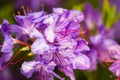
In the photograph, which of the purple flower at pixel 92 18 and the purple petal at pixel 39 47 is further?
the purple flower at pixel 92 18

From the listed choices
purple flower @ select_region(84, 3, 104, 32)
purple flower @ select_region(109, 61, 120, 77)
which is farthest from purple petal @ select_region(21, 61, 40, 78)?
purple flower @ select_region(84, 3, 104, 32)

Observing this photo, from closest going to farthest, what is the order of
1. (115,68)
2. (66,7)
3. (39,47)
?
(39,47) < (115,68) < (66,7)

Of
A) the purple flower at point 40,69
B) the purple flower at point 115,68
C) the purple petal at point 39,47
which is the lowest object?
the purple flower at point 115,68

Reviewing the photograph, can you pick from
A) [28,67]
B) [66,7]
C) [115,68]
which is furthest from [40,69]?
[66,7]

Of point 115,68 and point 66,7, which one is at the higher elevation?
point 66,7

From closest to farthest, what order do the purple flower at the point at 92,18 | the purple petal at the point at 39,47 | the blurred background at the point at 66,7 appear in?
the purple petal at the point at 39,47 → the blurred background at the point at 66,7 → the purple flower at the point at 92,18

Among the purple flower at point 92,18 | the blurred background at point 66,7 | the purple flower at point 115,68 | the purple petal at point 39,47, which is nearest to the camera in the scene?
the purple petal at point 39,47

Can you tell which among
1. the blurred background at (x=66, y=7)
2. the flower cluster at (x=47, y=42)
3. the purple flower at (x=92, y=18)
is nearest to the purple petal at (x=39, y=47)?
the flower cluster at (x=47, y=42)

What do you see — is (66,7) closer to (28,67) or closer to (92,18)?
(92,18)

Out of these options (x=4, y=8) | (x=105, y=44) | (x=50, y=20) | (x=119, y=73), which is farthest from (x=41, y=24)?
(x=4, y=8)

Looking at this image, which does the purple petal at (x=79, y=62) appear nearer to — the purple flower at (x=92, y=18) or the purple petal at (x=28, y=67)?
the purple petal at (x=28, y=67)
